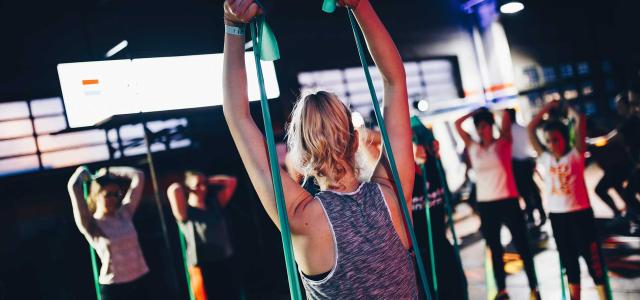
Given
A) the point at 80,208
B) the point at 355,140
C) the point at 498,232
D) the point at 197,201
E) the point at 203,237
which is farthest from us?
the point at 197,201

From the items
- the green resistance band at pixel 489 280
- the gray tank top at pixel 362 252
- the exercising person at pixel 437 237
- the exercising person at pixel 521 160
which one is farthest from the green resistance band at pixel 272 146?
the exercising person at pixel 521 160

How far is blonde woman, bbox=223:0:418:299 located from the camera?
90 cm

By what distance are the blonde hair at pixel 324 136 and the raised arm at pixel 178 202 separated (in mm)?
3402

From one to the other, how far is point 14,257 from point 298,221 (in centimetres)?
509

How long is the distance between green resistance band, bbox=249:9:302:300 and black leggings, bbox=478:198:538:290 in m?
2.94

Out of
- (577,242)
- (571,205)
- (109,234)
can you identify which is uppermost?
(109,234)

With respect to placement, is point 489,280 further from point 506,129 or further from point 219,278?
point 219,278

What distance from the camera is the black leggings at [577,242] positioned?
2.77 meters

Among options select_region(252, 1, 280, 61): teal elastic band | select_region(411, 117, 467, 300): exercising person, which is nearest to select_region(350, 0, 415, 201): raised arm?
select_region(252, 1, 280, 61): teal elastic band

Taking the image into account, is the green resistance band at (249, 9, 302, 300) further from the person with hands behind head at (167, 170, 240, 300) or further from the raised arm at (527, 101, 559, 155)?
the person with hands behind head at (167, 170, 240, 300)

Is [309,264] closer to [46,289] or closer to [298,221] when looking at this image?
[298,221]

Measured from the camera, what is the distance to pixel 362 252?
913 millimetres

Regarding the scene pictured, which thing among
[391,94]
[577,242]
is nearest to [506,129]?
[577,242]

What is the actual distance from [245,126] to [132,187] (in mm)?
3147
